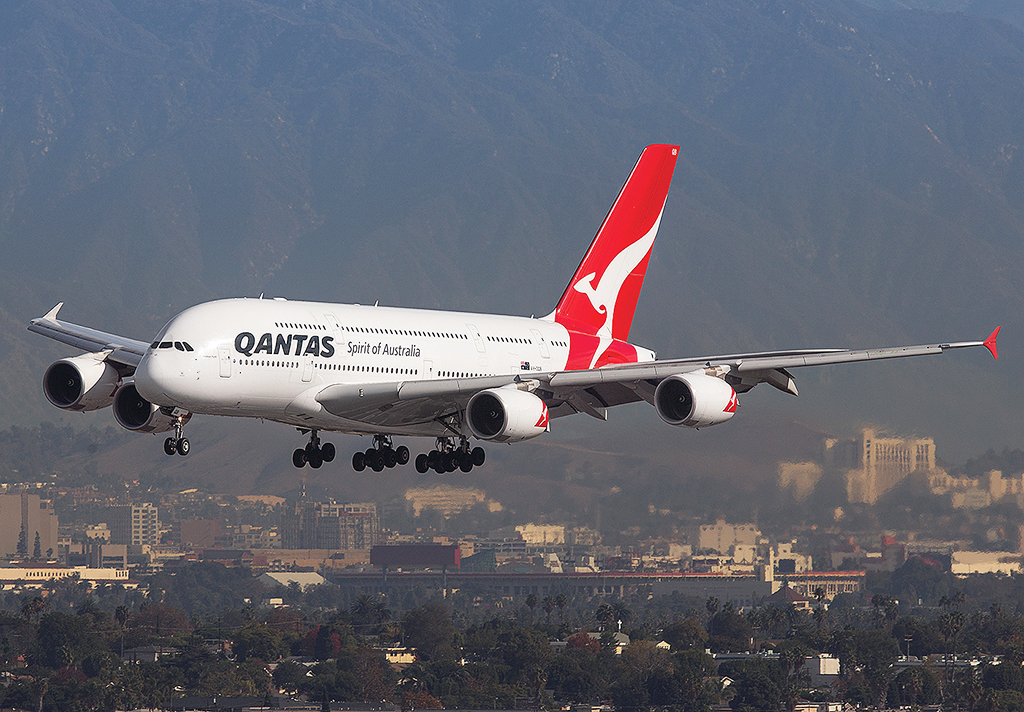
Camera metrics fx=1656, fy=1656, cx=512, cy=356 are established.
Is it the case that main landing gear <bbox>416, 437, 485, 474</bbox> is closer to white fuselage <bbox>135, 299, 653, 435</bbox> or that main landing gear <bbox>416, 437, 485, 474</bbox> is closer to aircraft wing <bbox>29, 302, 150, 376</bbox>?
white fuselage <bbox>135, 299, 653, 435</bbox>

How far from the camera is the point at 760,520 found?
153 m

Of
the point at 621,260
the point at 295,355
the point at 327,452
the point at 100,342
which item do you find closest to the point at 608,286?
the point at 621,260

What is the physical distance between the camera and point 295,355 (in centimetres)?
5219

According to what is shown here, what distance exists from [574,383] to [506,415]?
9.17 ft

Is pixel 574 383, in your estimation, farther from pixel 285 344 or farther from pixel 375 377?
pixel 285 344

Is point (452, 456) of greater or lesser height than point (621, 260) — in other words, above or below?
below

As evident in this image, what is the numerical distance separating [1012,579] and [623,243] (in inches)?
5413

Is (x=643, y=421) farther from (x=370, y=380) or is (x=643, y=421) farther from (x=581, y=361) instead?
(x=370, y=380)

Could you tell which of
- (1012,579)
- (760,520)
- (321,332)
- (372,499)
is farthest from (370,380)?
(1012,579)

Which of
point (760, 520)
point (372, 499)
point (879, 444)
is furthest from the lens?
point (372, 499)

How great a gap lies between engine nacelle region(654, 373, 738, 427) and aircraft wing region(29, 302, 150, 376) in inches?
689

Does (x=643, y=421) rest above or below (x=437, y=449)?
above

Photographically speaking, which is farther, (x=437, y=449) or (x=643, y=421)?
(x=643, y=421)

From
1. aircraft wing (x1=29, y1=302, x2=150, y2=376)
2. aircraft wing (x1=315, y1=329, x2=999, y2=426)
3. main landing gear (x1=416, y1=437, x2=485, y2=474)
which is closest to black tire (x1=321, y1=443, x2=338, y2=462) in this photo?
aircraft wing (x1=315, y1=329, x2=999, y2=426)
